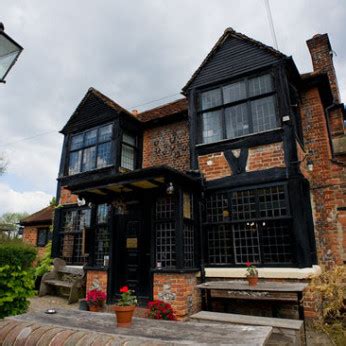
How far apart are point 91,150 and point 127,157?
1.57 meters

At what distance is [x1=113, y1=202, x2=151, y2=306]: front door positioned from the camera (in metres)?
8.34

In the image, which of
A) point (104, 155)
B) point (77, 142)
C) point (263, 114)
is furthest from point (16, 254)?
point (263, 114)

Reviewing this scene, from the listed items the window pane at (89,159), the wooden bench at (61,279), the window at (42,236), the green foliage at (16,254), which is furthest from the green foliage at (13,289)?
the window at (42,236)

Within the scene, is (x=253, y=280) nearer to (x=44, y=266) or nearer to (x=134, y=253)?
(x=134, y=253)

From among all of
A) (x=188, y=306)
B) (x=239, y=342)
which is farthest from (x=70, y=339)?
(x=188, y=306)

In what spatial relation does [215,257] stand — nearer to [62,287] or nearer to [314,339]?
[314,339]

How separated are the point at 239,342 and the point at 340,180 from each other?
6.52 m

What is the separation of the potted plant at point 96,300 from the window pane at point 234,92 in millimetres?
6624

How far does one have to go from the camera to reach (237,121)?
845 centimetres

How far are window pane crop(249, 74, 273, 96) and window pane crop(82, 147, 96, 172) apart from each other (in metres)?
6.25

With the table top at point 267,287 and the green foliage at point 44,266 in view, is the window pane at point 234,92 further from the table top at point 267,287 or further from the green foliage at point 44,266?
the green foliage at point 44,266

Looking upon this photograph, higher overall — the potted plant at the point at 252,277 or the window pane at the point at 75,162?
the window pane at the point at 75,162

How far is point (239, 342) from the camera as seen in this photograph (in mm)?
2904

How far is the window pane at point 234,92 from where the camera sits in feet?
28.0
